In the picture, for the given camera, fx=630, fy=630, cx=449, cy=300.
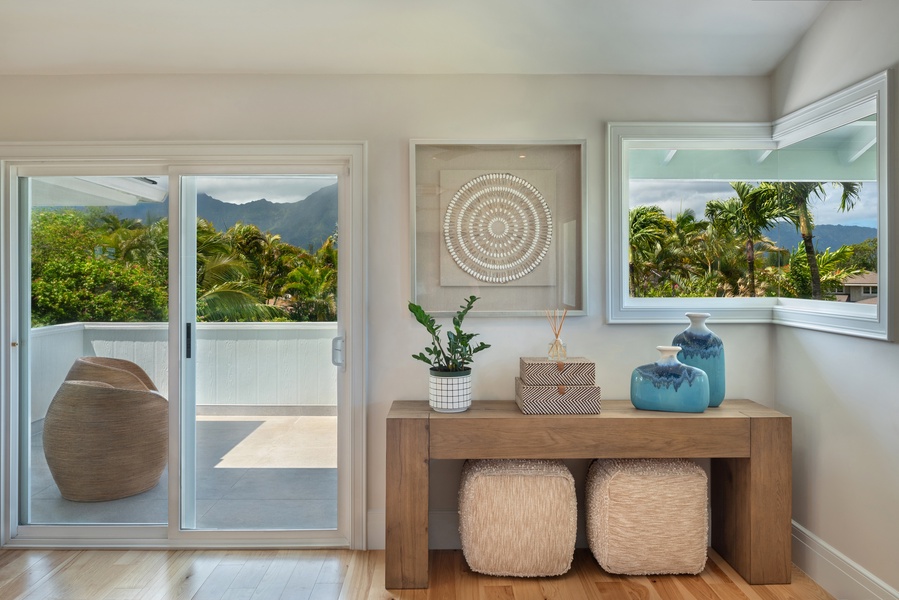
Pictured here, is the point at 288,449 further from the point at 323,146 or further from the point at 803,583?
the point at 803,583

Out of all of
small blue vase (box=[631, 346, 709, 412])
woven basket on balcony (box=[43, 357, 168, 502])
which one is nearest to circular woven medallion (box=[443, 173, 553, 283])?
small blue vase (box=[631, 346, 709, 412])

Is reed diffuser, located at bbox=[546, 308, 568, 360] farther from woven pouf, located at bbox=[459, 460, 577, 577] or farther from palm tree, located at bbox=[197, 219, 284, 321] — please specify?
palm tree, located at bbox=[197, 219, 284, 321]

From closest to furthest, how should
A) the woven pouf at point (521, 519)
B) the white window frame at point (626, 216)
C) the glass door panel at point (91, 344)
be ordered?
the woven pouf at point (521, 519) < the white window frame at point (626, 216) < the glass door panel at point (91, 344)

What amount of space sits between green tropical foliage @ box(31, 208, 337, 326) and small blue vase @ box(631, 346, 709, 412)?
1491mm

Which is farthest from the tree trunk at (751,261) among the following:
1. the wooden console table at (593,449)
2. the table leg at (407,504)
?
the table leg at (407,504)

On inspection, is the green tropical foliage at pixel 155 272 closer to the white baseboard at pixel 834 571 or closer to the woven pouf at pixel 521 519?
the woven pouf at pixel 521 519

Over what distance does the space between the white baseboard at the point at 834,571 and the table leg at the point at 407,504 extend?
1.66 m

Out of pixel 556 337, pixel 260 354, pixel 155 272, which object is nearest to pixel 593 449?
pixel 556 337

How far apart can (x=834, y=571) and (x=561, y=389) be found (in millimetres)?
1311

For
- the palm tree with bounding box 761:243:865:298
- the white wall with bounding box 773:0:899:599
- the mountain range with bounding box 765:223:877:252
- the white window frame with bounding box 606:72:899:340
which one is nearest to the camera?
the white wall with bounding box 773:0:899:599

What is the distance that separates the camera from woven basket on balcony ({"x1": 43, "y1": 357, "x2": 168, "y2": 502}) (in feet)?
9.87

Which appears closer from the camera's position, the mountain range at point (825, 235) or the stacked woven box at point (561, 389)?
the mountain range at point (825, 235)

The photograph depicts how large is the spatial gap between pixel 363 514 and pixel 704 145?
2.43 m

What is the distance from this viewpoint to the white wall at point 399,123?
9.79 feet
